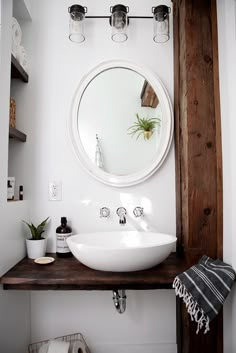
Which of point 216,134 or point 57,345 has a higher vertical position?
point 216,134

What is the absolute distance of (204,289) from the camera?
0.90 m

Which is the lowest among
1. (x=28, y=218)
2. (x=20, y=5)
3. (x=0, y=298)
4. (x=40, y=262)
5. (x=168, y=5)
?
(x=0, y=298)

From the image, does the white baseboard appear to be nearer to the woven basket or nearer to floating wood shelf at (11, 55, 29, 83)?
the woven basket

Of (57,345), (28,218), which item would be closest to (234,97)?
(28,218)

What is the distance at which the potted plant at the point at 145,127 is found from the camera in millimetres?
1413

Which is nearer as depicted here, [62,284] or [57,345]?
[62,284]

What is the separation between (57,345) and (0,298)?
45 cm

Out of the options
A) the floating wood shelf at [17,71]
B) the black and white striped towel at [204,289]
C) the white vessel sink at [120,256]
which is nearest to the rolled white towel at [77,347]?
the white vessel sink at [120,256]

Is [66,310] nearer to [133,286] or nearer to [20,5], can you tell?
[133,286]

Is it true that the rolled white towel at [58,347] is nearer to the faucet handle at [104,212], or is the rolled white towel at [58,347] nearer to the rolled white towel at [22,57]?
the faucet handle at [104,212]

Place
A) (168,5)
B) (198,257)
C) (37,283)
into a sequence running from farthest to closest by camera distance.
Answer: (168,5)
(198,257)
(37,283)

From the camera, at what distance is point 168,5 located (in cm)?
145

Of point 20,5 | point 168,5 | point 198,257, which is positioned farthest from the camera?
point 168,5

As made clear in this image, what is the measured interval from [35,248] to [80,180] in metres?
0.47
